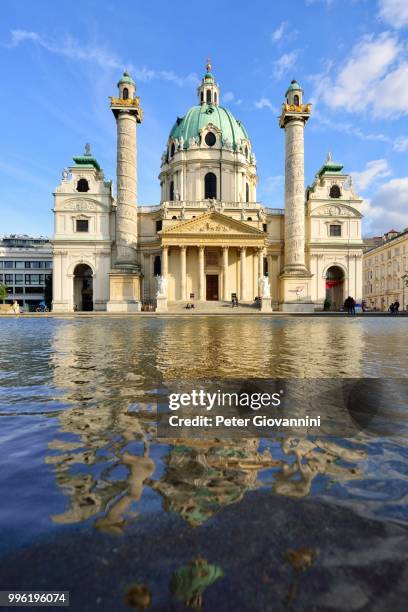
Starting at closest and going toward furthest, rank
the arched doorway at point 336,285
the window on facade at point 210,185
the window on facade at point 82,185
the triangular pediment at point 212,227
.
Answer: the triangular pediment at point 212,227
the window on facade at point 82,185
the arched doorway at point 336,285
the window on facade at point 210,185

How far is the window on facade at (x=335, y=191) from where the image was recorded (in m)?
51.0

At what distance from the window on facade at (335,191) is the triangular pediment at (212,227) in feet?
43.3

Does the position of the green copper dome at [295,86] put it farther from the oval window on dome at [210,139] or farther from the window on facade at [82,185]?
the window on facade at [82,185]

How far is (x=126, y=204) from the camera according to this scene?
43.8 metres

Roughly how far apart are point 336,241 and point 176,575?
171 ft

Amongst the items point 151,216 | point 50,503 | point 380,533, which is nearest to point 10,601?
point 50,503

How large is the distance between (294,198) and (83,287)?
98.9 feet

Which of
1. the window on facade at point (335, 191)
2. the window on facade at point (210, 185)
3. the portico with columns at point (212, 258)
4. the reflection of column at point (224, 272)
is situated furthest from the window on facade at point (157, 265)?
the window on facade at point (335, 191)

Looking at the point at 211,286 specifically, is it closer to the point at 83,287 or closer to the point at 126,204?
the point at 126,204

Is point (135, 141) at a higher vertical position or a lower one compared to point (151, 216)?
higher

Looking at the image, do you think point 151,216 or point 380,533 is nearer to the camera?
point 380,533

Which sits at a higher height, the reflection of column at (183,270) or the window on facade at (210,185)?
the window on facade at (210,185)

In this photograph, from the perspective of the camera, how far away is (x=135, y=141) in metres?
44.6

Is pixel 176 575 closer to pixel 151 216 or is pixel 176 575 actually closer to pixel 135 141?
pixel 135 141
